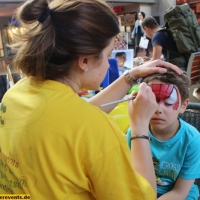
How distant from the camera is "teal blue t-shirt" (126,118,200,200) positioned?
3.59 feet

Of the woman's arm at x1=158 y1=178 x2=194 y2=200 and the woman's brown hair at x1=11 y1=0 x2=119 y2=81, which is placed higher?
the woman's brown hair at x1=11 y1=0 x2=119 y2=81

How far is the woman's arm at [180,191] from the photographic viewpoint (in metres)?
1.08

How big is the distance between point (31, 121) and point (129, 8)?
9578 millimetres

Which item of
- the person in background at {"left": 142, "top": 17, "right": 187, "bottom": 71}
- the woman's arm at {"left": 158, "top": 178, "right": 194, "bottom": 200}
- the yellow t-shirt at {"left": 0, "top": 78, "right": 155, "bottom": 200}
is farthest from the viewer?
the person in background at {"left": 142, "top": 17, "right": 187, "bottom": 71}

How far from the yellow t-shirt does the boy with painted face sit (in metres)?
0.44

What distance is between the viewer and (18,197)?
0.73m

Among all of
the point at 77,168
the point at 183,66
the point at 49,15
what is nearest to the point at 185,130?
the point at 77,168

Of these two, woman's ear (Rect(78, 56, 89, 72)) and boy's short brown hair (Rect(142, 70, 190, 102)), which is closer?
woman's ear (Rect(78, 56, 89, 72))

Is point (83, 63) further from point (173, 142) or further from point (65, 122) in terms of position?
point (173, 142)

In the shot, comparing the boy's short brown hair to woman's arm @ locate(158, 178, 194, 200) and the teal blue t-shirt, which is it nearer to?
the teal blue t-shirt

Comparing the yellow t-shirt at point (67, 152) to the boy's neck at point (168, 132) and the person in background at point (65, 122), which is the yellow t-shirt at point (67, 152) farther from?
the boy's neck at point (168, 132)

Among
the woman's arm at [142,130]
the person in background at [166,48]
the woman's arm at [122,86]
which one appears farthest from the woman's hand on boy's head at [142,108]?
the person in background at [166,48]

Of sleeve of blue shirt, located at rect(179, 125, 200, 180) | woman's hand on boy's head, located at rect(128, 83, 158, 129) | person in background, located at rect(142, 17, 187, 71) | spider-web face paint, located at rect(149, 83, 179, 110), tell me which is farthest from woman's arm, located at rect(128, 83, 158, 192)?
person in background, located at rect(142, 17, 187, 71)


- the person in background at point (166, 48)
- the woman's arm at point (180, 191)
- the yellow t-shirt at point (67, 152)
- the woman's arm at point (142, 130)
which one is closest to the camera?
the yellow t-shirt at point (67, 152)
